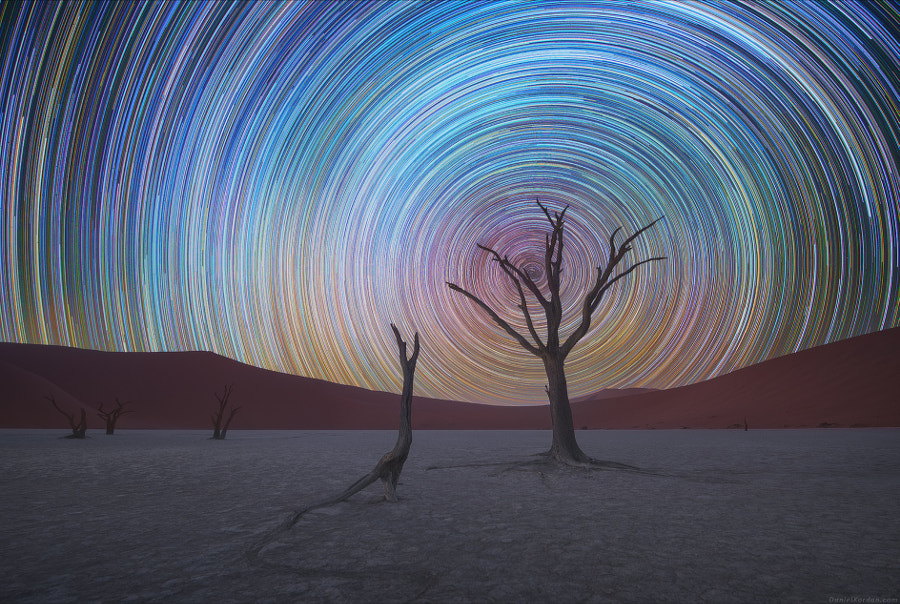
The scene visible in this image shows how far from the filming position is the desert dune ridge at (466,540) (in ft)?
11.2

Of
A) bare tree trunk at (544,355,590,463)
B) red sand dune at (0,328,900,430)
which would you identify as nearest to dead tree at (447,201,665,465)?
bare tree trunk at (544,355,590,463)

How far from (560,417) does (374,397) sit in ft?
237

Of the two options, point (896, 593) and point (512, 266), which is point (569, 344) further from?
point (896, 593)

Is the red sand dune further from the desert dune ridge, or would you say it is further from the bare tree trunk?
the desert dune ridge

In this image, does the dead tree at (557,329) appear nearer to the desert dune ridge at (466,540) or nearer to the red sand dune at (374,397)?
the desert dune ridge at (466,540)

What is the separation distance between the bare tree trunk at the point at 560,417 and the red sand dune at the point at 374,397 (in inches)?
1491

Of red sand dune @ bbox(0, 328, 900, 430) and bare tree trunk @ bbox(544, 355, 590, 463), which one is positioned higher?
red sand dune @ bbox(0, 328, 900, 430)

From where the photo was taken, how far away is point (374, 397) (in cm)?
8075

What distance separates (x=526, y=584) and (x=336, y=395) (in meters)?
74.6

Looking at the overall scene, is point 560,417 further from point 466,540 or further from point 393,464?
point 466,540

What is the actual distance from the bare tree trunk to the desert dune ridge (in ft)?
6.04

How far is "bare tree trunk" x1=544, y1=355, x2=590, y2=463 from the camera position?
1152 cm

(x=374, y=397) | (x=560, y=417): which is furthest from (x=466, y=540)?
(x=374, y=397)

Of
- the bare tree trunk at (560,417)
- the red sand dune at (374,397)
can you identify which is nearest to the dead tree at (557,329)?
the bare tree trunk at (560,417)
